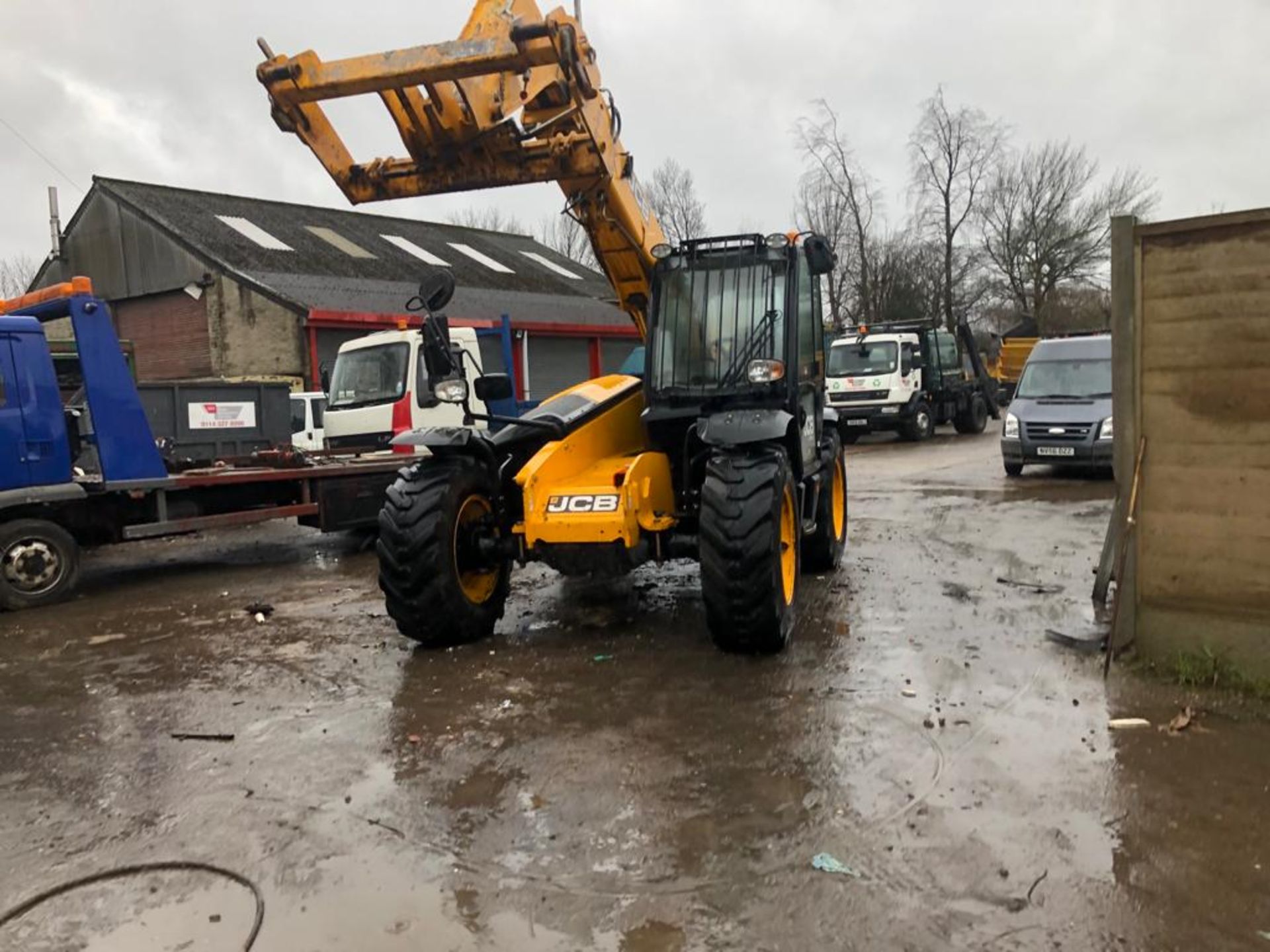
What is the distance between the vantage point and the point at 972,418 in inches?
902

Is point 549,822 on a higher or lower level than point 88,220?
lower

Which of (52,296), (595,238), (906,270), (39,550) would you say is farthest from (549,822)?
(906,270)

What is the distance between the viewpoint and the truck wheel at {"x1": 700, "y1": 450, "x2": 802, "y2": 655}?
5109mm

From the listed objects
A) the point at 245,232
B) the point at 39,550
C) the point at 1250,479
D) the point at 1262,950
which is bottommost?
the point at 1262,950

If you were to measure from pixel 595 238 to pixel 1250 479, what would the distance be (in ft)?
15.0

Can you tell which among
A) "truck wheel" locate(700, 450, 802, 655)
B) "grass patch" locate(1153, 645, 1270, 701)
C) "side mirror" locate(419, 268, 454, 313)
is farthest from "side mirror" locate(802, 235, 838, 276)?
"grass patch" locate(1153, 645, 1270, 701)

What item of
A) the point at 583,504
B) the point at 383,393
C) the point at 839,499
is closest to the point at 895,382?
→ the point at 383,393

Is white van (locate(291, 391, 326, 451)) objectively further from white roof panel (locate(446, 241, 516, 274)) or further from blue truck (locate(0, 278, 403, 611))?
white roof panel (locate(446, 241, 516, 274))

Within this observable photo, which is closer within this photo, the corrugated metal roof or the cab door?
the cab door

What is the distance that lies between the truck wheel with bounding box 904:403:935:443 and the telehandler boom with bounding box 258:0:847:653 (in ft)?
45.5

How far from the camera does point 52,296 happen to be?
818 cm

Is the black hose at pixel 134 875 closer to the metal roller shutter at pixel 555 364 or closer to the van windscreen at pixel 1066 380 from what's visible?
the van windscreen at pixel 1066 380

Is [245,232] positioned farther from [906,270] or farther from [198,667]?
[906,270]

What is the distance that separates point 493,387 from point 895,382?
15.9 m
